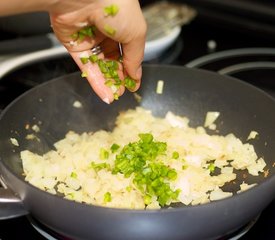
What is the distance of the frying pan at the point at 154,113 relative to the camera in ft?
2.41

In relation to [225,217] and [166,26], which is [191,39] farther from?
[225,217]

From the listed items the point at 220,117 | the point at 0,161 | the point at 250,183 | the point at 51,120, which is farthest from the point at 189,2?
the point at 0,161

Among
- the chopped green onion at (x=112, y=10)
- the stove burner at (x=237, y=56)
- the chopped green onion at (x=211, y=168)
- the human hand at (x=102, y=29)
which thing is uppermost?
the chopped green onion at (x=112, y=10)

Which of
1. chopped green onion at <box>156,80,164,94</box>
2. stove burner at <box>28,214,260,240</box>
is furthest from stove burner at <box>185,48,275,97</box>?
stove burner at <box>28,214,260,240</box>

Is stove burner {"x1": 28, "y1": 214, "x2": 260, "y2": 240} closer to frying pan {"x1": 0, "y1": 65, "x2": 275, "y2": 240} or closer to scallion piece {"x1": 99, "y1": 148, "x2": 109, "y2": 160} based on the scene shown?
frying pan {"x1": 0, "y1": 65, "x2": 275, "y2": 240}

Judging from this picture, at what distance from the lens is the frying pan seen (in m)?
0.73

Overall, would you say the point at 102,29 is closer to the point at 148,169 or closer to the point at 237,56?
the point at 148,169

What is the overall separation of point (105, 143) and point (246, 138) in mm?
284

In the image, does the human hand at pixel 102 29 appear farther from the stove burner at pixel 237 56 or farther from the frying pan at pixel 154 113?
the stove burner at pixel 237 56

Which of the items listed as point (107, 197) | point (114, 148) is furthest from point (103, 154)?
point (107, 197)

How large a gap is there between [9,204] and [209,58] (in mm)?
770

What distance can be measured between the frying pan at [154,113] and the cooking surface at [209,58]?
167mm

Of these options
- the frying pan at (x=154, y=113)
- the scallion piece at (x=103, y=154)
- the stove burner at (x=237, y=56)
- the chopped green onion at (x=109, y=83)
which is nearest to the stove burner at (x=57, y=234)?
the frying pan at (x=154, y=113)

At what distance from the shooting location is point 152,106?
1181 mm
